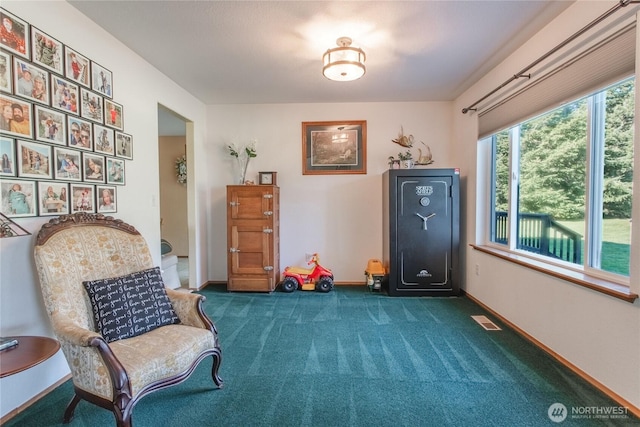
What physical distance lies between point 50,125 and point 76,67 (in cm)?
51

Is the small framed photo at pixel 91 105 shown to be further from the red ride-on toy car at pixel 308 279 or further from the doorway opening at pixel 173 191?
the doorway opening at pixel 173 191

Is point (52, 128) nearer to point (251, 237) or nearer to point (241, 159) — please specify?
point (251, 237)

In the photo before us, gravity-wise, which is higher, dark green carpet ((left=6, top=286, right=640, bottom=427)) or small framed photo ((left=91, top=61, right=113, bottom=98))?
small framed photo ((left=91, top=61, right=113, bottom=98))

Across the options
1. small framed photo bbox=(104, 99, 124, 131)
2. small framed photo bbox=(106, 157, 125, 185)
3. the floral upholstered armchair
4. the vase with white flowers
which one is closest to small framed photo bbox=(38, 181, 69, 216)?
the floral upholstered armchair

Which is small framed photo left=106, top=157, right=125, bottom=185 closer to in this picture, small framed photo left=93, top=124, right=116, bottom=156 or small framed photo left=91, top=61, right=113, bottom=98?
small framed photo left=93, top=124, right=116, bottom=156

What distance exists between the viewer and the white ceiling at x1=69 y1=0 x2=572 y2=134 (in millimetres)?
2018

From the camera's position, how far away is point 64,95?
1.95 metres

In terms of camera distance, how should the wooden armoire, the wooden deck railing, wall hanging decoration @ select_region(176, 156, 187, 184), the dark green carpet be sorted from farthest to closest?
wall hanging decoration @ select_region(176, 156, 187, 184)
the wooden armoire
the wooden deck railing
the dark green carpet

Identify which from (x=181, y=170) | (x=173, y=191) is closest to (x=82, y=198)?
(x=181, y=170)

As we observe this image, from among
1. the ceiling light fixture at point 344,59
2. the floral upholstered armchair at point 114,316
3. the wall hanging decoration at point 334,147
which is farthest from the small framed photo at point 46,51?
the wall hanging decoration at point 334,147

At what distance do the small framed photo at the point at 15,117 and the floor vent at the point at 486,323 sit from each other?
373cm

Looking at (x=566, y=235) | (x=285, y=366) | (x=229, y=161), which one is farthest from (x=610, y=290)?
(x=229, y=161)

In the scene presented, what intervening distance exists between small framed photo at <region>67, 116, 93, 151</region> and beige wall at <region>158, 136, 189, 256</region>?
3939mm

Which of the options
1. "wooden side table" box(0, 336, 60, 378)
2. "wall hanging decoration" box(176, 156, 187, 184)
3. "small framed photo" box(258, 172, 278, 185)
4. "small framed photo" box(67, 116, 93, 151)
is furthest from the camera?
"wall hanging decoration" box(176, 156, 187, 184)
